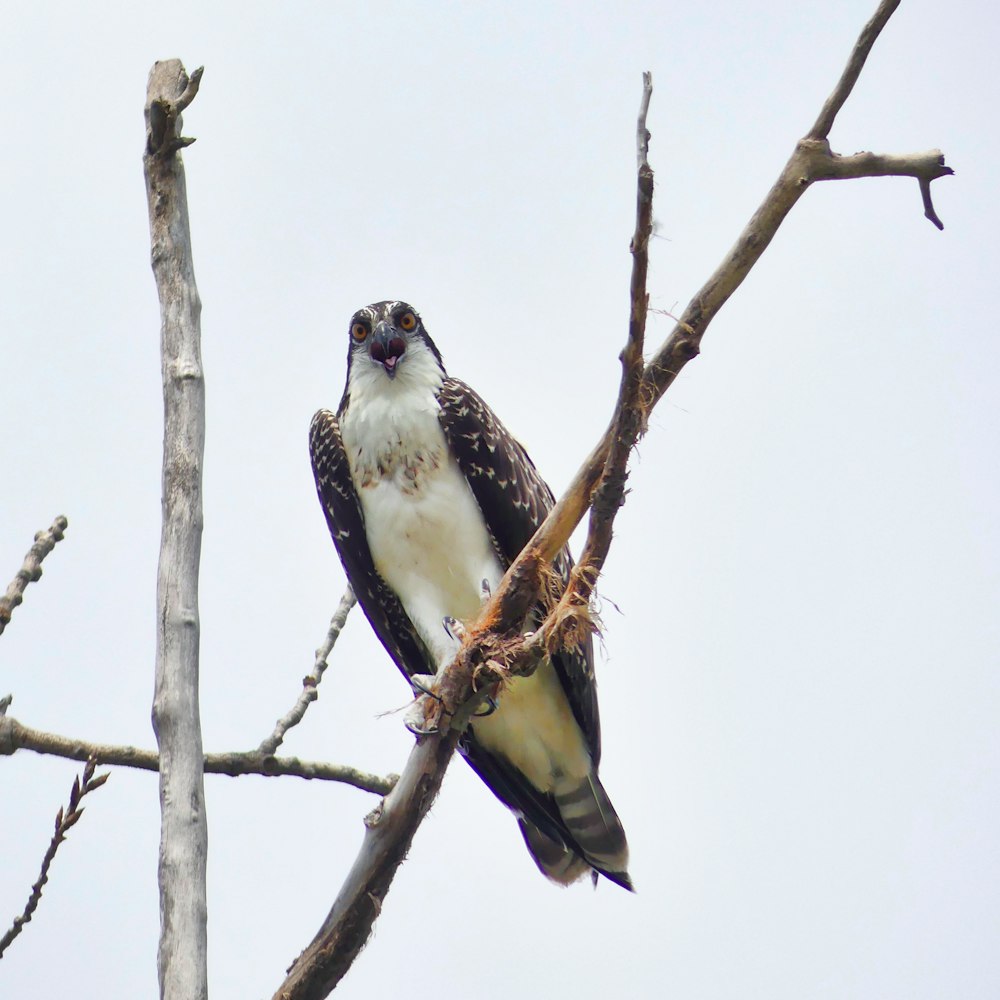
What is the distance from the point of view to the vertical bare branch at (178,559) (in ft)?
12.7

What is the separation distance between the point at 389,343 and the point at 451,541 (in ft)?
3.48

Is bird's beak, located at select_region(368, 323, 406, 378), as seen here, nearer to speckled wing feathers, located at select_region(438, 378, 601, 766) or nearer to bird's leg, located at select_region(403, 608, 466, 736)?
speckled wing feathers, located at select_region(438, 378, 601, 766)

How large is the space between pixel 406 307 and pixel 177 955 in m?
3.88

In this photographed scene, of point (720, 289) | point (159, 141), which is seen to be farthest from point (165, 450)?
point (720, 289)

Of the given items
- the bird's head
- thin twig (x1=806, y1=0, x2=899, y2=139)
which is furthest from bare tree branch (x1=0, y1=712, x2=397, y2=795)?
thin twig (x1=806, y1=0, x2=899, y2=139)

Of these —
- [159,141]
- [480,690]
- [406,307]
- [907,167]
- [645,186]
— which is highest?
[406,307]

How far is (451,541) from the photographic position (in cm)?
640

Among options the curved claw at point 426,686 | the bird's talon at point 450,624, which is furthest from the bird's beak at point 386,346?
the curved claw at point 426,686

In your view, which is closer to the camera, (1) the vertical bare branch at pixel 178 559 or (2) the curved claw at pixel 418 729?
(1) the vertical bare branch at pixel 178 559

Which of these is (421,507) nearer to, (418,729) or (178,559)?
(418,729)

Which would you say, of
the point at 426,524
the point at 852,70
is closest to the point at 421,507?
the point at 426,524

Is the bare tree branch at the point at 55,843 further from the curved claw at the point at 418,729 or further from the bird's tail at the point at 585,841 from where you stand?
the bird's tail at the point at 585,841

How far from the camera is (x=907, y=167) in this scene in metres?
4.39

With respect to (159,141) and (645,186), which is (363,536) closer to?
(159,141)
